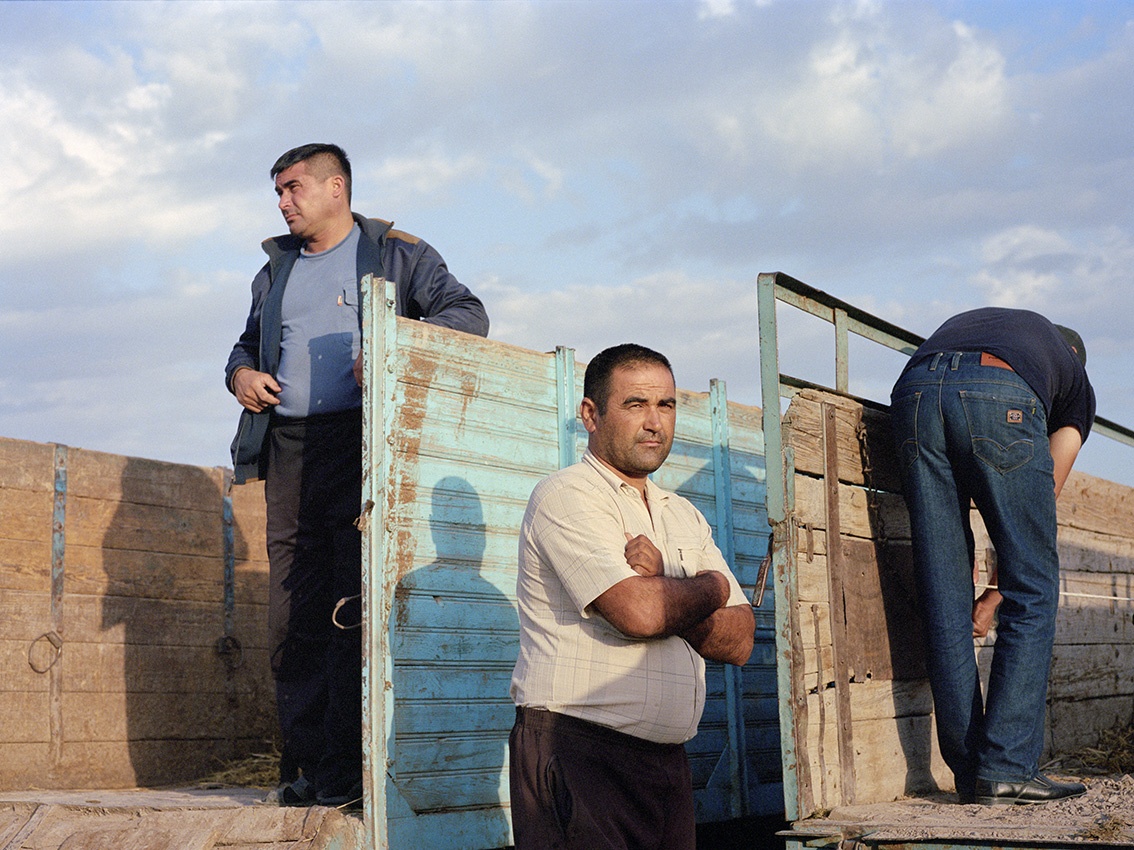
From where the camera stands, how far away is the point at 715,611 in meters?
3.26

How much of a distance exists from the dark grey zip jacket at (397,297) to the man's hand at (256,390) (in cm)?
5

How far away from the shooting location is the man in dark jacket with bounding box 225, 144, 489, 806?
477 cm

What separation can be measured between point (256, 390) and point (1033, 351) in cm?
287

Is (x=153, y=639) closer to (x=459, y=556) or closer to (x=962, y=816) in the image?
(x=459, y=556)

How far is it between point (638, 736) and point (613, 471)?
72 centimetres

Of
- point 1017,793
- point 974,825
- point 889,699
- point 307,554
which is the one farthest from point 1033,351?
point 307,554

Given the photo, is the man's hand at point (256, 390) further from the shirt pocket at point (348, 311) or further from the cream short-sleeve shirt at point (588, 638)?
the cream short-sleeve shirt at point (588, 638)

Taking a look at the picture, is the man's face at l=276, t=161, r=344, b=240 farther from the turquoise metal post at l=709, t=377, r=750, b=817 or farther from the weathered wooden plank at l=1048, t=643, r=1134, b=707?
the weathered wooden plank at l=1048, t=643, r=1134, b=707

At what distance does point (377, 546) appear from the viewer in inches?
163

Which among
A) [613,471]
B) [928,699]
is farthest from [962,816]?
[613,471]

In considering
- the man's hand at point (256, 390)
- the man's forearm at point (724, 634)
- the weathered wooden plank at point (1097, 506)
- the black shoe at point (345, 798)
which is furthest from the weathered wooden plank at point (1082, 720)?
the man's hand at point (256, 390)

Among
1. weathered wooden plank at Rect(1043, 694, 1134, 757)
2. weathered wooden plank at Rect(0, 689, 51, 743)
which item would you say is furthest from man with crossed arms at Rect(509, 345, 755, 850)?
weathered wooden plank at Rect(0, 689, 51, 743)

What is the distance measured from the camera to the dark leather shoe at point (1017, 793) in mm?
4098

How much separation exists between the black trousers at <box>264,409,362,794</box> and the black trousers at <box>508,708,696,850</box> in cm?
172
